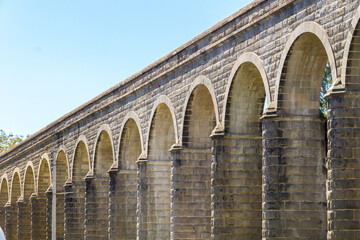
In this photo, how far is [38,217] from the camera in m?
48.4

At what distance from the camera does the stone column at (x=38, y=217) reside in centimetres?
4816

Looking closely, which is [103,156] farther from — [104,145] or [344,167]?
[344,167]

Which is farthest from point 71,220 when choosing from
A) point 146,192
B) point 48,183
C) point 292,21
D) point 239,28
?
point 292,21

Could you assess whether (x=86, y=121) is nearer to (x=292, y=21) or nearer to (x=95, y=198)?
(x=95, y=198)

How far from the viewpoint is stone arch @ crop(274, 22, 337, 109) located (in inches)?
738

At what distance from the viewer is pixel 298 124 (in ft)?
69.4

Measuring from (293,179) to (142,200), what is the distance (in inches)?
416

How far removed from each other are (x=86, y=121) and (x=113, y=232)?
624 centimetres

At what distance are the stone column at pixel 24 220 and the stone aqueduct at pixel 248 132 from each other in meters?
18.2

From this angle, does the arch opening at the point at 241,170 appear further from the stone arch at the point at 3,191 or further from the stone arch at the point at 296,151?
the stone arch at the point at 3,191

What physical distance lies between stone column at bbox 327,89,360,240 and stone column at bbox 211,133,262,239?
233 inches

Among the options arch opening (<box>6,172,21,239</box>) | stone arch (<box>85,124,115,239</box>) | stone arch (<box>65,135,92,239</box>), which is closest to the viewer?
stone arch (<box>85,124,115,239</box>)

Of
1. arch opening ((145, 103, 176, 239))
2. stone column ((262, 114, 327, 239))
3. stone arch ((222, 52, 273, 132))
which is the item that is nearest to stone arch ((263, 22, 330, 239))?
stone column ((262, 114, 327, 239))

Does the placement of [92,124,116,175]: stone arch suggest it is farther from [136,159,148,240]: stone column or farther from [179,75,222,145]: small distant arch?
[179,75,222,145]: small distant arch
